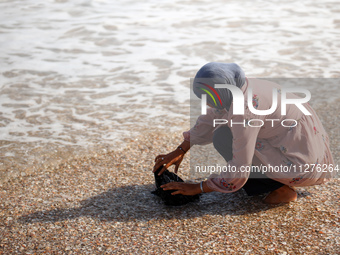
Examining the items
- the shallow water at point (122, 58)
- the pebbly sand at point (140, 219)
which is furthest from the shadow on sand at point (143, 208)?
the shallow water at point (122, 58)

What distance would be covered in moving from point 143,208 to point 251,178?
26.8 inches

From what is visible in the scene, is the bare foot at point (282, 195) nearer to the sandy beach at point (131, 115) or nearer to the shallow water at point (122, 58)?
the sandy beach at point (131, 115)

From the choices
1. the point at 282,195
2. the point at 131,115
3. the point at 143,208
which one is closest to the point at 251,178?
the point at 282,195

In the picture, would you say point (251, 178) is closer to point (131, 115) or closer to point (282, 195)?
point (282, 195)

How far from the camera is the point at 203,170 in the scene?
3129 millimetres

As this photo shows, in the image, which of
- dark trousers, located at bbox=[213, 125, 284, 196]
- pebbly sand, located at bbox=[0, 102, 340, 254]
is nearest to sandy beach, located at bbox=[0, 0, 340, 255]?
pebbly sand, located at bbox=[0, 102, 340, 254]

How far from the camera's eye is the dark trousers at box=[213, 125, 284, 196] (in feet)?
8.01

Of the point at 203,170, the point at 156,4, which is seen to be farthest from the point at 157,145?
the point at 156,4

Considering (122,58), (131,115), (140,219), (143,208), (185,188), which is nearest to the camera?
(185,188)

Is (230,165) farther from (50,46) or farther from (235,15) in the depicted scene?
(235,15)

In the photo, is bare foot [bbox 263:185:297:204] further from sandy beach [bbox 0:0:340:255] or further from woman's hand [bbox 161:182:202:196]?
woman's hand [bbox 161:182:202:196]

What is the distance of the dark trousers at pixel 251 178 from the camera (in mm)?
2441

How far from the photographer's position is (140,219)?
244 cm

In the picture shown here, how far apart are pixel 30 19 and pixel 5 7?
1.12 metres
